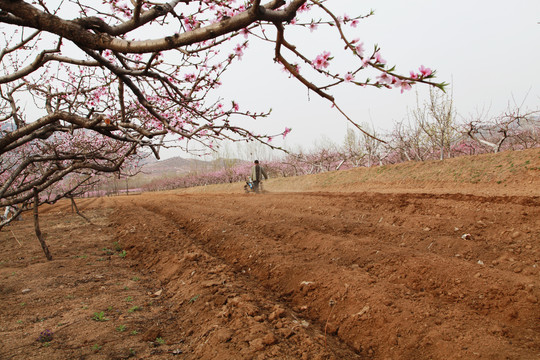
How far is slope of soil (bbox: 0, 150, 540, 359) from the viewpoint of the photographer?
2.35m

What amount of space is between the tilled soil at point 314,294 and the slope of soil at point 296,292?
1 centimetres

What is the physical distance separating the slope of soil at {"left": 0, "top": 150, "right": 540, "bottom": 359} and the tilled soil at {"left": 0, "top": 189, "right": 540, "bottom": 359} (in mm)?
15

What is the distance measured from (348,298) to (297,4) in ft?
8.78

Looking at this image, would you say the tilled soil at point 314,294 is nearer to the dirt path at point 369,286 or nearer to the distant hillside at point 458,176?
the dirt path at point 369,286

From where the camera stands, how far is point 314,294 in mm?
3297

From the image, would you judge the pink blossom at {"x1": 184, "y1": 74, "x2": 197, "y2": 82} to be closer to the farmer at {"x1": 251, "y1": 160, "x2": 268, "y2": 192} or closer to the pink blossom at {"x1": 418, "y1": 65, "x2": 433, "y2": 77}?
the pink blossom at {"x1": 418, "y1": 65, "x2": 433, "y2": 77}

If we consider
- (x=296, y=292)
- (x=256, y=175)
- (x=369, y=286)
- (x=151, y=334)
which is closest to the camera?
(x=151, y=334)

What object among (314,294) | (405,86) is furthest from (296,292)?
(405,86)

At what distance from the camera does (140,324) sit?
9.35 feet

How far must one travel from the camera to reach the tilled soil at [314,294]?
233 cm

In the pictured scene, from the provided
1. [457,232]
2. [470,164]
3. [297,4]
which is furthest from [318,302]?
[470,164]

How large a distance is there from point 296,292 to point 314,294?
0.24m

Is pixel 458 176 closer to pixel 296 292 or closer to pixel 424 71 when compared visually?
pixel 296 292

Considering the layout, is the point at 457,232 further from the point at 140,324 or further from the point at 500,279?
the point at 140,324
